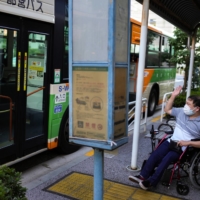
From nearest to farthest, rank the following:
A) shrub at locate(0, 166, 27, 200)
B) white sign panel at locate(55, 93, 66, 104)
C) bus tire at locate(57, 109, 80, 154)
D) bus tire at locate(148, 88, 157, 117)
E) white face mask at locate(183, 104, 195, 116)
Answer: shrub at locate(0, 166, 27, 200) → white face mask at locate(183, 104, 195, 116) → white sign panel at locate(55, 93, 66, 104) → bus tire at locate(57, 109, 80, 154) → bus tire at locate(148, 88, 157, 117)

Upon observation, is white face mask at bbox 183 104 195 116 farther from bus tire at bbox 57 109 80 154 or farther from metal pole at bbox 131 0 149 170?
bus tire at bbox 57 109 80 154

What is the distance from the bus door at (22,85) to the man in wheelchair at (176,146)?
5.52 feet

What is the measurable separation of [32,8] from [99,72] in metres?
2.19

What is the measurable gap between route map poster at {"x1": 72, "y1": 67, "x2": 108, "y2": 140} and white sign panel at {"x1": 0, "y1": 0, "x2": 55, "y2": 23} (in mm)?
1788

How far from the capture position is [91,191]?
3768 mm

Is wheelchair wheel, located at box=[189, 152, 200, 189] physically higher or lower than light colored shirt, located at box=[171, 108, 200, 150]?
lower

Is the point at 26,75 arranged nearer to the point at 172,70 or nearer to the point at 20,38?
the point at 20,38

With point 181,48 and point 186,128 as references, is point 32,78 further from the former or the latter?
point 181,48

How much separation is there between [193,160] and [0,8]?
10.4ft

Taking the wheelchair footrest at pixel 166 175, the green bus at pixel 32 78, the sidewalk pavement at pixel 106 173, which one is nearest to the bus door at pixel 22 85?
the green bus at pixel 32 78

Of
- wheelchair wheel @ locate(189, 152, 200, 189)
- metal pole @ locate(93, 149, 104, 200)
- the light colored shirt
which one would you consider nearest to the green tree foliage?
the light colored shirt

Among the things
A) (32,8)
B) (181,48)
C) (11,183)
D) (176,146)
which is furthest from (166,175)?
(181,48)

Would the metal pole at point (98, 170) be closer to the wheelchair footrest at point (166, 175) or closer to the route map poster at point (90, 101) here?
the route map poster at point (90, 101)

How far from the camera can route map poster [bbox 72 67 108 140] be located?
7.95 feet
